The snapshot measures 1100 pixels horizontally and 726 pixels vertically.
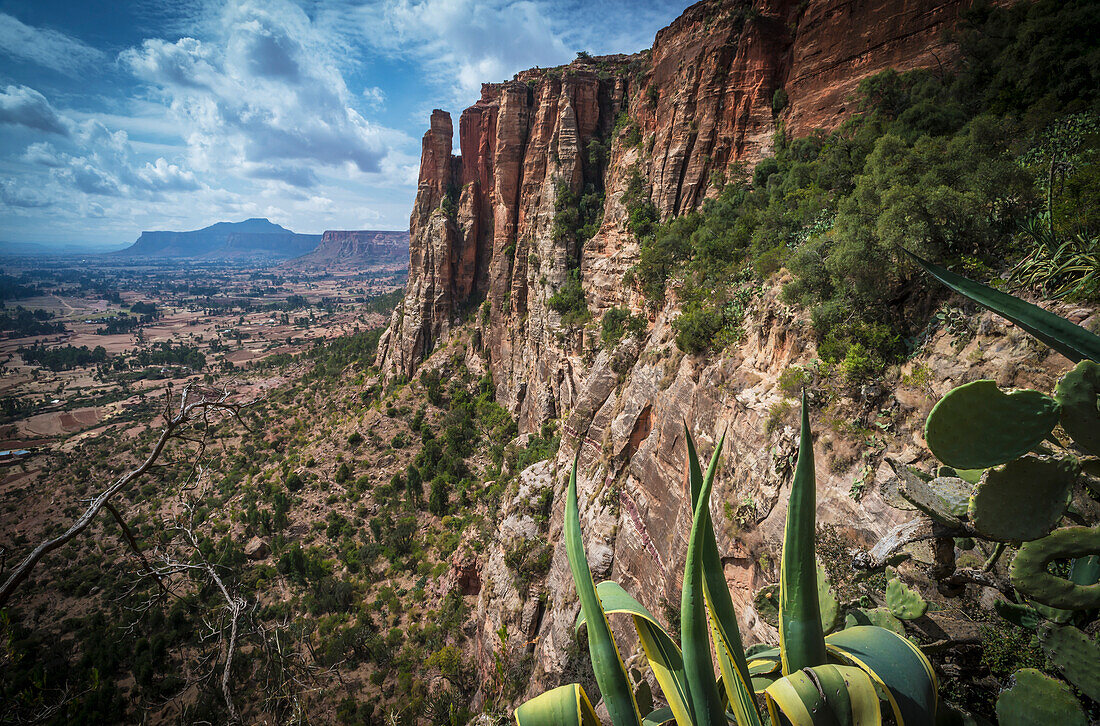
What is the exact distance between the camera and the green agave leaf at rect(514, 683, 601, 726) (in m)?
1.99

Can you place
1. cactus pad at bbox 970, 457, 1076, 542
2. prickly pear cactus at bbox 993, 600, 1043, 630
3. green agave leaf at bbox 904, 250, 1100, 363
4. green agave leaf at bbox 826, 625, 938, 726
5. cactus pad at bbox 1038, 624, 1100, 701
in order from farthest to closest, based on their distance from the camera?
1. prickly pear cactus at bbox 993, 600, 1043, 630
2. cactus pad at bbox 1038, 624, 1100, 701
3. cactus pad at bbox 970, 457, 1076, 542
4. green agave leaf at bbox 826, 625, 938, 726
5. green agave leaf at bbox 904, 250, 1100, 363

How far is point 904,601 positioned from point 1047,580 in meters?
1.21

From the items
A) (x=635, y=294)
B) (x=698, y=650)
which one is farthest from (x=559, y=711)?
(x=635, y=294)

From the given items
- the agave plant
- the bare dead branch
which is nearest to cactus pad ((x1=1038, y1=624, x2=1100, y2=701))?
the agave plant

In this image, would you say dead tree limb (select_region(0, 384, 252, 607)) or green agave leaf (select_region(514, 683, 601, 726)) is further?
dead tree limb (select_region(0, 384, 252, 607))

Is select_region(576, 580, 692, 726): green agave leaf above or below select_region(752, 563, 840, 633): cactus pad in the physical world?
above

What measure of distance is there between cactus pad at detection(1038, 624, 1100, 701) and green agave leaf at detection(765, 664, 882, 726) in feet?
5.43

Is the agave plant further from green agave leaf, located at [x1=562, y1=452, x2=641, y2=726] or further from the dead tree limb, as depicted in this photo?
the dead tree limb

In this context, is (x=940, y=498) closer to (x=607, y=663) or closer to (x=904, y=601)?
(x=904, y=601)

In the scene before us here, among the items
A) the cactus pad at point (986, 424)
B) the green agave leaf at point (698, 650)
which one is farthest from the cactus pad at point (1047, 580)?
the green agave leaf at point (698, 650)

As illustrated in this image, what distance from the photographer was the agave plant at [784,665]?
172cm

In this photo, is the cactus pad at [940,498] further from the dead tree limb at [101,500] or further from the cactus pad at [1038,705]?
the dead tree limb at [101,500]

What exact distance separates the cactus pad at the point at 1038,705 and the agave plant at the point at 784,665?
69 centimetres

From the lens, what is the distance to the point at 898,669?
→ 195 centimetres
